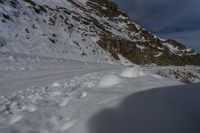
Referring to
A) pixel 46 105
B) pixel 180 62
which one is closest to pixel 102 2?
pixel 180 62

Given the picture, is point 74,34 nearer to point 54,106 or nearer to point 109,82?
point 109,82

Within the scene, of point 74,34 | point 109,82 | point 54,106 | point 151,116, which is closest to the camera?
point 151,116

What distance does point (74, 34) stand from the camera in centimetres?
4319

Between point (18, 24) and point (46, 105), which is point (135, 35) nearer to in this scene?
point (18, 24)

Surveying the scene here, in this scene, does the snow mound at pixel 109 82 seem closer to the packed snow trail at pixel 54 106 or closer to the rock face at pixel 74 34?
the packed snow trail at pixel 54 106

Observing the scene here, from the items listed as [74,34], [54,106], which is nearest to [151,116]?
[54,106]

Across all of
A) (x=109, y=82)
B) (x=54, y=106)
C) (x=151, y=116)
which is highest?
(x=151, y=116)

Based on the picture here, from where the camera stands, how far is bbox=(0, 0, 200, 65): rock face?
3081 cm

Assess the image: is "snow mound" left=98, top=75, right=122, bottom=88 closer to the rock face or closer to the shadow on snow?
the shadow on snow

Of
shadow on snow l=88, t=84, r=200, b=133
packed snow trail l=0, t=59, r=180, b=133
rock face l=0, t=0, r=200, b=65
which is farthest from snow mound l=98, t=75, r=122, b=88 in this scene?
rock face l=0, t=0, r=200, b=65

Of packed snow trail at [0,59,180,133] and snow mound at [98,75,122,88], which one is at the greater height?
snow mound at [98,75,122,88]

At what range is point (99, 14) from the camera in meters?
64.9

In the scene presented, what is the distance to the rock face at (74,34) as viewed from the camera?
3081cm

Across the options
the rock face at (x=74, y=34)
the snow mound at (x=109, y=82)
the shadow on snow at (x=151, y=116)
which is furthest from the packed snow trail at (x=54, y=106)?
the rock face at (x=74, y=34)
